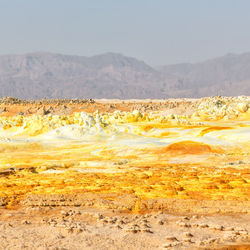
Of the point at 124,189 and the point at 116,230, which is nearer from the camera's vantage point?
the point at 116,230

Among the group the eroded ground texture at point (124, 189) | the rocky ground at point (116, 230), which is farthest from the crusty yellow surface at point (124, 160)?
the rocky ground at point (116, 230)

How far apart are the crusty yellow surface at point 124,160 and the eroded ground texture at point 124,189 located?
5 cm

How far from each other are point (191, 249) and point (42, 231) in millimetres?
4123

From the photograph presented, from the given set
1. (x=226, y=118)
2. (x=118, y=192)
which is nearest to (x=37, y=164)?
(x=118, y=192)

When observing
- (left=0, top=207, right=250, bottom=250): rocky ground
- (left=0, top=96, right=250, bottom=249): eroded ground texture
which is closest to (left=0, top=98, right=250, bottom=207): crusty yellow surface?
(left=0, top=96, right=250, bottom=249): eroded ground texture

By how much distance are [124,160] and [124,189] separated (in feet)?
26.5

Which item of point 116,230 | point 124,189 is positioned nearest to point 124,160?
point 124,189

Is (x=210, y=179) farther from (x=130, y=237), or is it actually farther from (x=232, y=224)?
(x=130, y=237)

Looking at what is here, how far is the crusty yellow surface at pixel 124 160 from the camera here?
16.4 m

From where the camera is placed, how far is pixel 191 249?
9859mm

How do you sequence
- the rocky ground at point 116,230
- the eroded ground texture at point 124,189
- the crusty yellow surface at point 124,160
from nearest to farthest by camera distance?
the rocky ground at point 116,230 → the eroded ground texture at point 124,189 → the crusty yellow surface at point 124,160

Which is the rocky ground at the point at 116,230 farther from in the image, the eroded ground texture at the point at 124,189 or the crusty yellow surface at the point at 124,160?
the crusty yellow surface at the point at 124,160

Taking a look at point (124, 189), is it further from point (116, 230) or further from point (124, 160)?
point (124, 160)

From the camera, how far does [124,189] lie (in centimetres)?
1633
